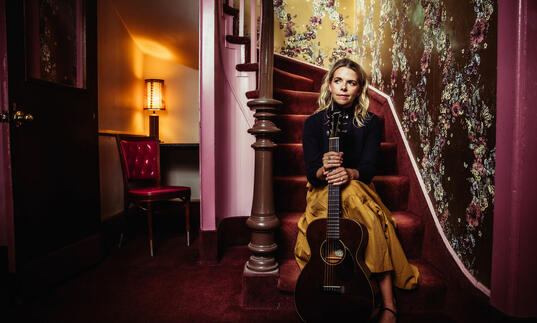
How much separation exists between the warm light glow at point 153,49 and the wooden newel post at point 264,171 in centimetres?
217

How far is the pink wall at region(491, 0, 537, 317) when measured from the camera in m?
0.92

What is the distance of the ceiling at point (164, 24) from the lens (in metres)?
2.66

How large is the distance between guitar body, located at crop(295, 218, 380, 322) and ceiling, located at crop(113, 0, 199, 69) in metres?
2.37

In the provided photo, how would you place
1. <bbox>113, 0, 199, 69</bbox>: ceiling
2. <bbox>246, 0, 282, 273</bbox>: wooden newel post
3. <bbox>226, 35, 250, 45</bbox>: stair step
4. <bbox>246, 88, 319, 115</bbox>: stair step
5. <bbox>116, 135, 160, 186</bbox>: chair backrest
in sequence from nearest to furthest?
<bbox>246, 0, 282, 273</bbox>: wooden newel post → <bbox>226, 35, 250, 45</bbox>: stair step → <bbox>246, 88, 319, 115</bbox>: stair step → <bbox>116, 135, 160, 186</bbox>: chair backrest → <bbox>113, 0, 199, 69</bbox>: ceiling

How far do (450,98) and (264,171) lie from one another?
2.84 ft

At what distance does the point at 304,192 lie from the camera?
1.71 metres

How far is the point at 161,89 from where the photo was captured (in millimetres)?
3229

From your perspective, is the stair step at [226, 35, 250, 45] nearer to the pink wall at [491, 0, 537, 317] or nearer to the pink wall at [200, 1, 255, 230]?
the pink wall at [200, 1, 255, 230]

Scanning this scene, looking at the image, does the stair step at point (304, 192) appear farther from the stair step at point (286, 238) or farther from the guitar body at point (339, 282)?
the guitar body at point (339, 282)

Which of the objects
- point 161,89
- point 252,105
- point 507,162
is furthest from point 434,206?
point 161,89

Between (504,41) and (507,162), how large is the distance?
0.39 meters

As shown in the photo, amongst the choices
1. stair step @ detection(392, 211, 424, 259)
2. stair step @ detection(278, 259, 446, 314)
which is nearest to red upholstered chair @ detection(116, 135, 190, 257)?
stair step @ detection(278, 259, 446, 314)

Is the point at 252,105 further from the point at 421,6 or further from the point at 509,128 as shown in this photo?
the point at 421,6

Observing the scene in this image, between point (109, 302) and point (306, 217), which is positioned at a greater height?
point (306, 217)
